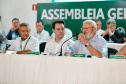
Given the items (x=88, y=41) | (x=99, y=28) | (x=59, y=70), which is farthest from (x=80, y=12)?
(x=59, y=70)

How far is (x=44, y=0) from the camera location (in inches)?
353

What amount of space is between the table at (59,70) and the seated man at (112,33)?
12.3ft

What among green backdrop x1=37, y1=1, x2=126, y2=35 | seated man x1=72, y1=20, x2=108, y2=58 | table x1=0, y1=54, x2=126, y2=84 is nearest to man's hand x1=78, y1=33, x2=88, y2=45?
seated man x1=72, y1=20, x2=108, y2=58

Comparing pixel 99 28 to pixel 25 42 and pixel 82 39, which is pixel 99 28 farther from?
pixel 82 39

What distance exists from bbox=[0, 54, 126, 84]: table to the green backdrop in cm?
445

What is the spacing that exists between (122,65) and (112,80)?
0.17 meters

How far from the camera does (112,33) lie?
22.0ft

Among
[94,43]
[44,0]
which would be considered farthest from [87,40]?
[44,0]

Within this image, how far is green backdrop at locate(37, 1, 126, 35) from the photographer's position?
725cm

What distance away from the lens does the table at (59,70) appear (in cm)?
269

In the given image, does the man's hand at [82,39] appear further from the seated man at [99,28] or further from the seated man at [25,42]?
the seated man at [99,28]

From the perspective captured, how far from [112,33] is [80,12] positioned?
1306 mm

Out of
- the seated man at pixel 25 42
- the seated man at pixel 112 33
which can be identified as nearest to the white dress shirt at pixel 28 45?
→ the seated man at pixel 25 42

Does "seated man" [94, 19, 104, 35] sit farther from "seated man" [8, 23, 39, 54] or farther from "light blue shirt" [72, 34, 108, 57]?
"light blue shirt" [72, 34, 108, 57]
